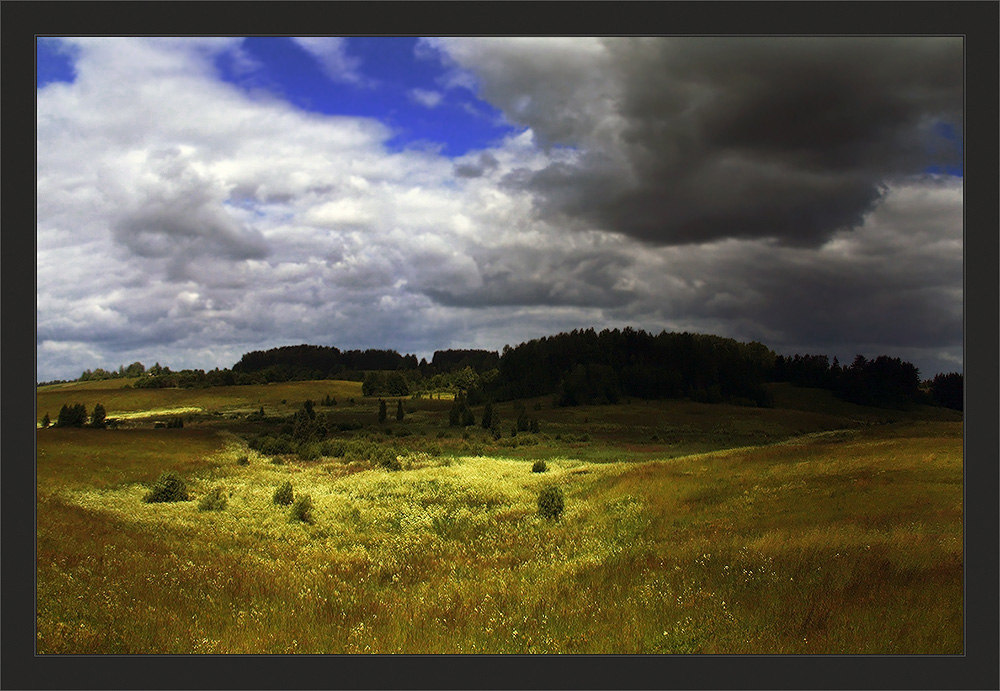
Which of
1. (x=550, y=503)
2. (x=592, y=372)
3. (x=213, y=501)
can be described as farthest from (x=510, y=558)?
(x=213, y=501)

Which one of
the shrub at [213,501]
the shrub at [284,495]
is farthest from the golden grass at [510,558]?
the shrub at [284,495]

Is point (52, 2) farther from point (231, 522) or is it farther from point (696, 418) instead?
point (696, 418)

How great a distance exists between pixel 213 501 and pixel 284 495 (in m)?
1.30

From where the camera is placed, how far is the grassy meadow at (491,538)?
25.8ft

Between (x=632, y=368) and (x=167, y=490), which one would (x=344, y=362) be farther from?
(x=632, y=368)

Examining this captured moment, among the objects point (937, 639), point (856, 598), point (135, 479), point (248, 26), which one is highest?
point (248, 26)

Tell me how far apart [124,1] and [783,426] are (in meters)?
14.6

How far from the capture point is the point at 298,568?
9.22 meters

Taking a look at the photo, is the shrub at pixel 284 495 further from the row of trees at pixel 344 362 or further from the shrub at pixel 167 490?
the row of trees at pixel 344 362

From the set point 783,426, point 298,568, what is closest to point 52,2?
point 298,568

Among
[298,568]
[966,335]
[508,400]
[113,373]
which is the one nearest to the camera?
[966,335]

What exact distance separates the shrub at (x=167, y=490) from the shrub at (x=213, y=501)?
371 millimetres

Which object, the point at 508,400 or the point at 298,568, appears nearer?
the point at 298,568

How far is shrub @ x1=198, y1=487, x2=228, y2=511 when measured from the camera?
10692 millimetres
